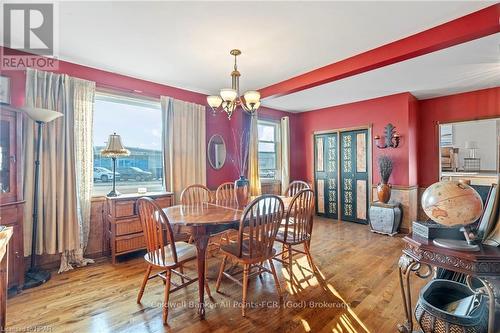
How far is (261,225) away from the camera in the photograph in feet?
6.59

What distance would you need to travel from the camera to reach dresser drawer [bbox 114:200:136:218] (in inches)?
116

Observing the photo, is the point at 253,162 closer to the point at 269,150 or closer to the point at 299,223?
the point at 269,150

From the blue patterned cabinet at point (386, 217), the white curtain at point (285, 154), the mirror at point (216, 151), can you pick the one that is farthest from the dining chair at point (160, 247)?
the white curtain at point (285, 154)

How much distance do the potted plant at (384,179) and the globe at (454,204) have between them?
10.1 ft

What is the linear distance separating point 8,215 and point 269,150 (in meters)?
4.34

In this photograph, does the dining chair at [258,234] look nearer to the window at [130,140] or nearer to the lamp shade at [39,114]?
the window at [130,140]

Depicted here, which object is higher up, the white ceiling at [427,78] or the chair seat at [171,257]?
the white ceiling at [427,78]

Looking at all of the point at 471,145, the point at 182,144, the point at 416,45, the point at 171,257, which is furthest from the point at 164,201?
the point at 471,145

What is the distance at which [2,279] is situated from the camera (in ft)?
4.64

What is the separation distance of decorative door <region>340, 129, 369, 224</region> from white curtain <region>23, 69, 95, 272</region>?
4579mm

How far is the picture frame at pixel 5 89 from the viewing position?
2527mm

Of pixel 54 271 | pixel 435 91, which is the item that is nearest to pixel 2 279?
pixel 54 271

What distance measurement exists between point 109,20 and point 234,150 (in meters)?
2.83

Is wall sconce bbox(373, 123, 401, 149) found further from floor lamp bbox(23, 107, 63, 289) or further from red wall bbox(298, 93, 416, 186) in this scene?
floor lamp bbox(23, 107, 63, 289)
